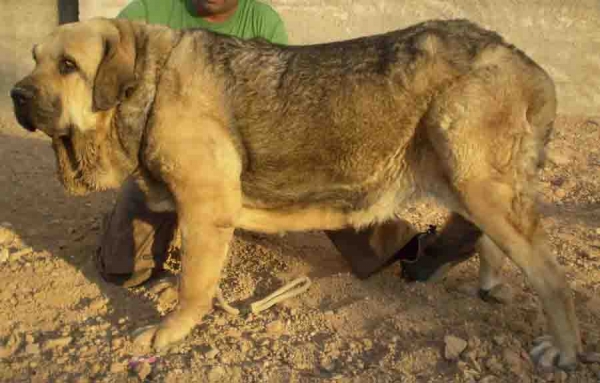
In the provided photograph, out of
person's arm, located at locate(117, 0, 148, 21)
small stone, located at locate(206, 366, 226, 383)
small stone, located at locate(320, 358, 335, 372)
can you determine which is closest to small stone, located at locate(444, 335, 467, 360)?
small stone, located at locate(320, 358, 335, 372)

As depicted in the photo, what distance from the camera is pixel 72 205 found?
590cm

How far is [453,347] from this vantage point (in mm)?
3609

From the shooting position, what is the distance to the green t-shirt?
4.86 meters

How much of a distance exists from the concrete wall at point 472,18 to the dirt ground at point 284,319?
130 inches

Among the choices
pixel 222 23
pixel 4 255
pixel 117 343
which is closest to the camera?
pixel 117 343

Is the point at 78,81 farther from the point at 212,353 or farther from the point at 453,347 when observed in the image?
the point at 453,347

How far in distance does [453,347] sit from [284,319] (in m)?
1.01

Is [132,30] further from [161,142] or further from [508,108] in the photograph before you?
[508,108]

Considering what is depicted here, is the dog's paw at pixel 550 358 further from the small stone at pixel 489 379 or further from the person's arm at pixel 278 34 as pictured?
the person's arm at pixel 278 34

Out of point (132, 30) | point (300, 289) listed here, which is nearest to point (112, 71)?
point (132, 30)

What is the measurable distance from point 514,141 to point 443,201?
497 mm

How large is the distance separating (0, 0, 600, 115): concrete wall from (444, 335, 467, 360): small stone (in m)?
5.32

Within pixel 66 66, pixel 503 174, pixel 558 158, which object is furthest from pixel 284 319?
pixel 558 158

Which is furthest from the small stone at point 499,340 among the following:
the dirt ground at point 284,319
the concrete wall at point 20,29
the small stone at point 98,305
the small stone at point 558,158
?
Result: the concrete wall at point 20,29
